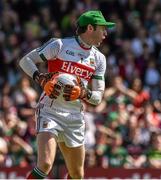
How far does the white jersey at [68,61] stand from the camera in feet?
32.4

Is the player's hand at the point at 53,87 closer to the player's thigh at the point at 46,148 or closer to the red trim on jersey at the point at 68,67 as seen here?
the red trim on jersey at the point at 68,67

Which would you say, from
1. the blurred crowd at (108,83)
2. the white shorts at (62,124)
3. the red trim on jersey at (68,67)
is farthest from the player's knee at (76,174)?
the blurred crowd at (108,83)

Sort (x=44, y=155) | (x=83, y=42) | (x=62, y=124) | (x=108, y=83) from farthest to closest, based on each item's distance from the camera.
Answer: (x=108, y=83)
(x=83, y=42)
(x=62, y=124)
(x=44, y=155)

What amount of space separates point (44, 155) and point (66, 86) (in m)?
0.79

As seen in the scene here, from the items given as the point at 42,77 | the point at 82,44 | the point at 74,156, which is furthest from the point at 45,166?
the point at 82,44

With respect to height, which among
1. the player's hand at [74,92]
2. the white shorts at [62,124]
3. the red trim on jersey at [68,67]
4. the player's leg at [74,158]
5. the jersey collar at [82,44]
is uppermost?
the jersey collar at [82,44]

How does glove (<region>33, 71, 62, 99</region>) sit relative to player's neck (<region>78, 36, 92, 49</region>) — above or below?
below

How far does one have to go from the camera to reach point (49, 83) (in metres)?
9.64

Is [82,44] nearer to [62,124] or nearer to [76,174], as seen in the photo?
[62,124]

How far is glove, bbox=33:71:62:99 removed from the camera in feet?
31.6

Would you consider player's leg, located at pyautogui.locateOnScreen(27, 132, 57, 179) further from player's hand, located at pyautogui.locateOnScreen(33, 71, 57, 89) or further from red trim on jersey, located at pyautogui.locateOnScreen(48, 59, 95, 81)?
red trim on jersey, located at pyautogui.locateOnScreen(48, 59, 95, 81)

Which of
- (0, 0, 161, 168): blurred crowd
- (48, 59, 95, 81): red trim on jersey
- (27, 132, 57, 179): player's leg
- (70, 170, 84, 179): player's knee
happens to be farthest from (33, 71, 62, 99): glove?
(0, 0, 161, 168): blurred crowd

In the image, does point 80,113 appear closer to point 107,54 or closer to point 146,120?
point 146,120

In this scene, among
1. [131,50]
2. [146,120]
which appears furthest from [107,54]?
[146,120]
